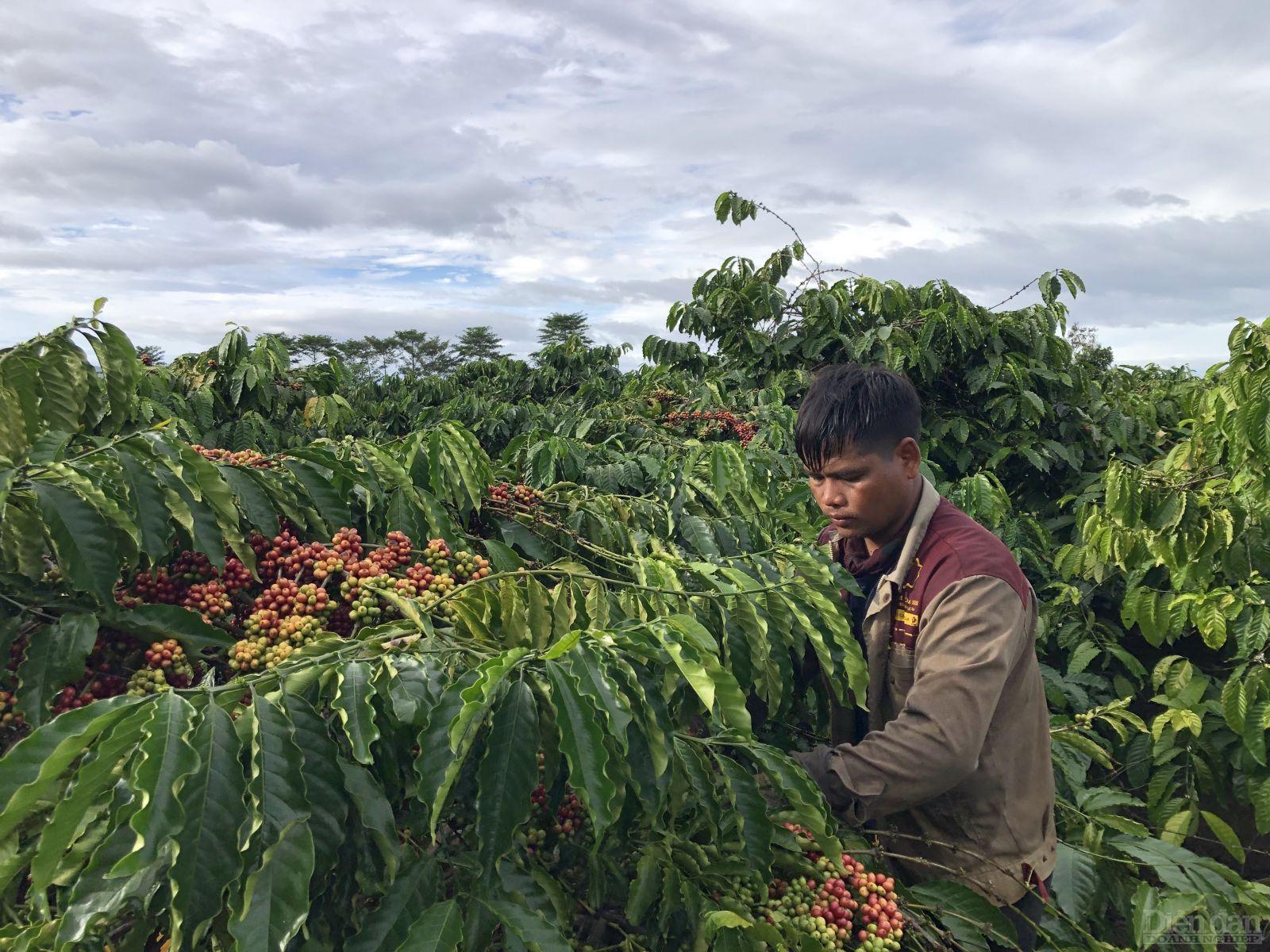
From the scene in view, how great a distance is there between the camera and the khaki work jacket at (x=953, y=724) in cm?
164

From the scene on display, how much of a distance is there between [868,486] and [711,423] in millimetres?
2777

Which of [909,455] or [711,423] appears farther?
[711,423]

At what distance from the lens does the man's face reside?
1.88 metres

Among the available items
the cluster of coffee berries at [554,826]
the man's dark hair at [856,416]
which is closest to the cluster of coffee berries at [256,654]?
the cluster of coffee berries at [554,826]

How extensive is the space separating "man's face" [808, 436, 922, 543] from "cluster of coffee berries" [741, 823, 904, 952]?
2.30 ft

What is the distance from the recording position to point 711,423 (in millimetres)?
4645

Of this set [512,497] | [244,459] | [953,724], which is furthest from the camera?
[512,497]

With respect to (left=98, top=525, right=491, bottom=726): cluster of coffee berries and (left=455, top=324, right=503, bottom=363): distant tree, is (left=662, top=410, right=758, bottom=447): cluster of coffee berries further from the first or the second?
(left=455, top=324, right=503, bottom=363): distant tree

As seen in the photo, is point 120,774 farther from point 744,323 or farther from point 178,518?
point 744,323

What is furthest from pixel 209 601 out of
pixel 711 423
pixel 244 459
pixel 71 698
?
pixel 711 423

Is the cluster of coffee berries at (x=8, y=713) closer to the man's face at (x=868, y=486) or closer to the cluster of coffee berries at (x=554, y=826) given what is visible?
the cluster of coffee berries at (x=554, y=826)

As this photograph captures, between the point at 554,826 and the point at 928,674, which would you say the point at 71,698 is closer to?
the point at 554,826

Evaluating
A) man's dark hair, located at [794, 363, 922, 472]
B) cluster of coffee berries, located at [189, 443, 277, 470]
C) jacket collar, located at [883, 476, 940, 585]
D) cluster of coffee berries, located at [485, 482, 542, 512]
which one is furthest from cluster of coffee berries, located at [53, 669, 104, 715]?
jacket collar, located at [883, 476, 940, 585]

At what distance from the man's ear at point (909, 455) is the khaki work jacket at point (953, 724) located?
72mm
